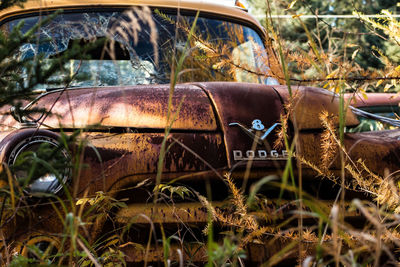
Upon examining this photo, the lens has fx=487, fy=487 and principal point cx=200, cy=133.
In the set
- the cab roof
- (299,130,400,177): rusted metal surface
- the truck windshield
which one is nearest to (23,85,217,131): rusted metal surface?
(299,130,400,177): rusted metal surface

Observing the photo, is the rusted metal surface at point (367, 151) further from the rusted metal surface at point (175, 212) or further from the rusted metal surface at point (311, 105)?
the rusted metal surface at point (175, 212)

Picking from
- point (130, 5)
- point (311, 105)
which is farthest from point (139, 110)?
point (130, 5)

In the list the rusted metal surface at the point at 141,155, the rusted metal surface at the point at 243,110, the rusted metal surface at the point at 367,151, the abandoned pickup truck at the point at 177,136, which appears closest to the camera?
the abandoned pickup truck at the point at 177,136

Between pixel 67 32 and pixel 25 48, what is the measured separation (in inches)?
12.1

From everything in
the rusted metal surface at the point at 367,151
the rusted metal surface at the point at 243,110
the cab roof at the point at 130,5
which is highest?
the cab roof at the point at 130,5

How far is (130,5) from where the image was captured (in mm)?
3293

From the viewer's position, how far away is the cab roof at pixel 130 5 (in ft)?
10.3

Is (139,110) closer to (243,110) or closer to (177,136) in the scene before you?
(177,136)

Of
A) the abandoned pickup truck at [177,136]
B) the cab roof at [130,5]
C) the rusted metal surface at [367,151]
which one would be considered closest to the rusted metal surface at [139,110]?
the abandoned pickup truck at [177,136]

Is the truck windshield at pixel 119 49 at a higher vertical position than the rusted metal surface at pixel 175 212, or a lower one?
higher

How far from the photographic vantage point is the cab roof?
123 inches

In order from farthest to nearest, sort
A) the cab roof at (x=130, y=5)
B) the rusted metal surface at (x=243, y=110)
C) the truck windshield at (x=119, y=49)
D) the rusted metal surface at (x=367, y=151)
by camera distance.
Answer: the cab roof at (x=130, y=5), the truck windshield at (x=119, y=49), the rusted metal surface at (x=367, y=151), the rusted metal surface at (x=243, y=110)

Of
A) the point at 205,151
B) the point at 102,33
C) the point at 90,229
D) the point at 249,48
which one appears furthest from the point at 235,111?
the point at 249,48

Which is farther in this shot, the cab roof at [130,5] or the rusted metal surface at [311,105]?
the cab roof at [130,5]
